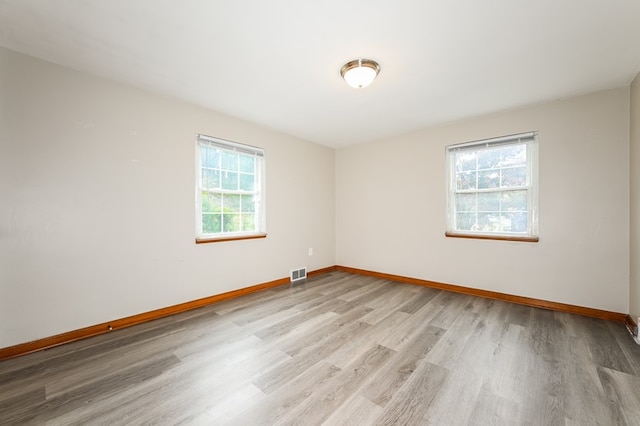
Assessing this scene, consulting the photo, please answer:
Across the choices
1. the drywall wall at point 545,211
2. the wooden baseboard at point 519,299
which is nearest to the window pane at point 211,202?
the drywall wall at point 545,211

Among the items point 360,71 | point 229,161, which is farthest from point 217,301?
point 360,71

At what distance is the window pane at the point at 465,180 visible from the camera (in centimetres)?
351

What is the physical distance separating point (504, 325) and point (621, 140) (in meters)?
2.24

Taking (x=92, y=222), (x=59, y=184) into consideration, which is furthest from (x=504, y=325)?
(x=59, y=184)

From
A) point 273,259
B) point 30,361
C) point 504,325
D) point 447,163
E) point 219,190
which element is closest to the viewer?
point 30,361

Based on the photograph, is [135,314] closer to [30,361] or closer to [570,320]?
[30,361]

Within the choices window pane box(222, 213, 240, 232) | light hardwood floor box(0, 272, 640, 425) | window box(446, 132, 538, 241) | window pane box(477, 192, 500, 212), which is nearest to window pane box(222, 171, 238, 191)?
window pane box(222, 213, 240, 232)

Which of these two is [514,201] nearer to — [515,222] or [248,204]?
[515,222]

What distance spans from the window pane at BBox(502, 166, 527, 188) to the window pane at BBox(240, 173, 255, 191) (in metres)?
3.40

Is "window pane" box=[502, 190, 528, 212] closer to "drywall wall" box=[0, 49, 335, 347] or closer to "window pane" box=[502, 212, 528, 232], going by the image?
"window pane" box=[502, 212, 528, 232]

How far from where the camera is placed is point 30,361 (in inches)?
75.7

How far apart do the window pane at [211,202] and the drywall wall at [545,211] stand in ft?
8.42

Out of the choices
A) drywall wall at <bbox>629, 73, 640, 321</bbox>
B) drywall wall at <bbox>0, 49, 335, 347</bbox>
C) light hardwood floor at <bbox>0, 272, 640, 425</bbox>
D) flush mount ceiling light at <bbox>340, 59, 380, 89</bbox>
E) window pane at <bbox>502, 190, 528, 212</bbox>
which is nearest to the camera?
light hardwood floor at <bbox>0, 272, 640, 425</bbox>

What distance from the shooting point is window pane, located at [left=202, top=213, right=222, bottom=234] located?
3195 millimetres
